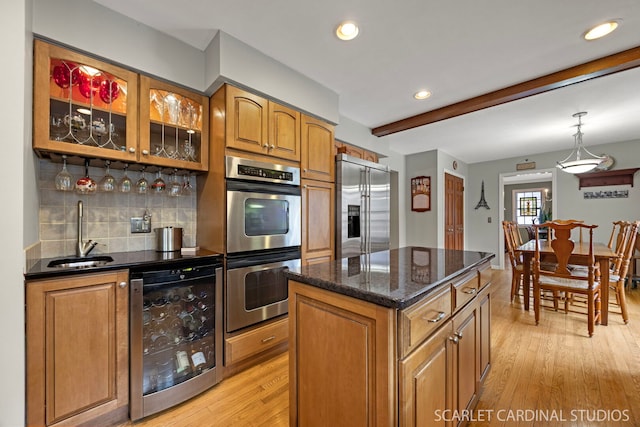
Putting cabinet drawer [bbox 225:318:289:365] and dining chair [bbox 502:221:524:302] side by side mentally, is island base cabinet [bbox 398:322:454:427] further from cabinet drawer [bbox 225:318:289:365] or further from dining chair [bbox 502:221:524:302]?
dining chair [bbox 502:221:524:302]

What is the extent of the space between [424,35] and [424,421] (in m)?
2.35

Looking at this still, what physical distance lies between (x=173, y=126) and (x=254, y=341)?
1762 millimetres

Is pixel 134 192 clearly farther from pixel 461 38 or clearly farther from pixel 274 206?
pixel 461 38

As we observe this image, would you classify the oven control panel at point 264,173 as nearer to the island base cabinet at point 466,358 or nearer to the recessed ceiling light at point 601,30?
the island base cabinet at point 466,358

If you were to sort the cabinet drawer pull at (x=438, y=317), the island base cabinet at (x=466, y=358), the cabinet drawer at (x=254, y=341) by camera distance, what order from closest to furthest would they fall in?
1. the cabinet drawer pull at (x=438, y=317)
2. the island base cabinet at (x=466, y=358)
3. the cabinet drawer at (x=254, y=341)

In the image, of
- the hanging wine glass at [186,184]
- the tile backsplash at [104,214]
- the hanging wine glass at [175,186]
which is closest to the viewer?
the tile backsplash at [104,214]

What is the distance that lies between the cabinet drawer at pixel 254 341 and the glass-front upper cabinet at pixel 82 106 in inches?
58.3

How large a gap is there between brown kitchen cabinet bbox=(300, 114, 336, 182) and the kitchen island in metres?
1.32

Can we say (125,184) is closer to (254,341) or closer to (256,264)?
(256,264)

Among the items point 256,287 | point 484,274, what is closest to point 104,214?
point 256,287

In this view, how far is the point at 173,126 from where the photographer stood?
6.45 feet

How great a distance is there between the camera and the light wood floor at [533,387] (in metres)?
1.56

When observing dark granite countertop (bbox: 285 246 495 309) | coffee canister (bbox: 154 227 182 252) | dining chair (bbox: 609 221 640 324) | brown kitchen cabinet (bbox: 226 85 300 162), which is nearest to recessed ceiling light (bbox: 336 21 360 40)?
brown kitchen cabinet (bbox: 226 85 300 162)

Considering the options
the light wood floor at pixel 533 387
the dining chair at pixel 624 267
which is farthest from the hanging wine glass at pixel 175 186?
the dining chair at pixel 624 267
